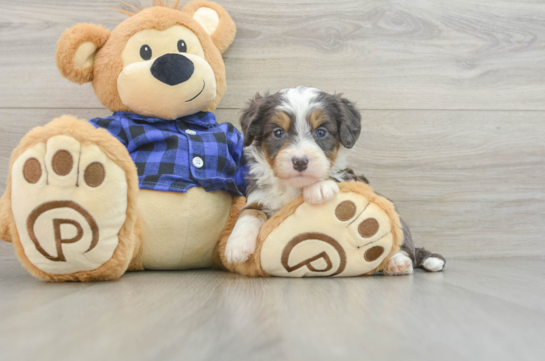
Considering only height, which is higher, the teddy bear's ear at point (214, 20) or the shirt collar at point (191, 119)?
the teddy bear's ear at point (214, 20)

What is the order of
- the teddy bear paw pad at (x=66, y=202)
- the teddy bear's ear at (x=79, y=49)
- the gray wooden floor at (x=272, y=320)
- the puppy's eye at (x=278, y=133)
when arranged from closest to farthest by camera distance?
the gray wooden floor at (x=272, y=320) < the teddy bear paw pad at (x=66, y=202) < the puppy's eye at (x=278, y=133) < the teddy bear's ear at (x=79, y=49)

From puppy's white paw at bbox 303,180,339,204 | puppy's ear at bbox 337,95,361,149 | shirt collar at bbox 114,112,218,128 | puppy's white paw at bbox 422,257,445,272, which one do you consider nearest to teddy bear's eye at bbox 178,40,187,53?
shirt collar at bbox 114,112,218,128

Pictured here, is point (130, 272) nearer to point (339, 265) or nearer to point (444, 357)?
point (339, 265)

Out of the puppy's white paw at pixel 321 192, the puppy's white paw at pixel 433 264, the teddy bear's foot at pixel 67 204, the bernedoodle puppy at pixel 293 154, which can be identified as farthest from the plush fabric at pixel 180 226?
the puppy's white paw at pixel 433 264

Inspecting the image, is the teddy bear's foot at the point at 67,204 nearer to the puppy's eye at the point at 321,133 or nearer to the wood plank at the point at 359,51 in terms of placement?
the puppy's eye at the point at 321,133

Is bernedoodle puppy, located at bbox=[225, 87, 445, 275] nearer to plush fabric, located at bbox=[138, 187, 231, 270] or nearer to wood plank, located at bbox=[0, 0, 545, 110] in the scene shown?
plush fabric, located at bbox=[138, 187, 231, 270]

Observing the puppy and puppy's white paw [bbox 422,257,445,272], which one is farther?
puppy's white paw [bbox 422,257,445,272]

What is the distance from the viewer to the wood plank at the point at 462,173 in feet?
6.56

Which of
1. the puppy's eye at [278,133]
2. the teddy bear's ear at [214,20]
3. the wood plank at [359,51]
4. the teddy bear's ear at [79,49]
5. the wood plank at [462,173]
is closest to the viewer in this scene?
the puppy's eye at [278,133]

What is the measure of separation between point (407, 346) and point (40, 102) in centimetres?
187

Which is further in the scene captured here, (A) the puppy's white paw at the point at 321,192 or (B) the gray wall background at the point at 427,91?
(B) the gray wall background at the point at 427,91

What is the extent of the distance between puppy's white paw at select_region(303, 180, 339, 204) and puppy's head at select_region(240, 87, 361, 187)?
0.02m

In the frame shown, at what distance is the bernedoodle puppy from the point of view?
1.30 meters

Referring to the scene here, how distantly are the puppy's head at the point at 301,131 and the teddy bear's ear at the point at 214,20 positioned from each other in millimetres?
460
